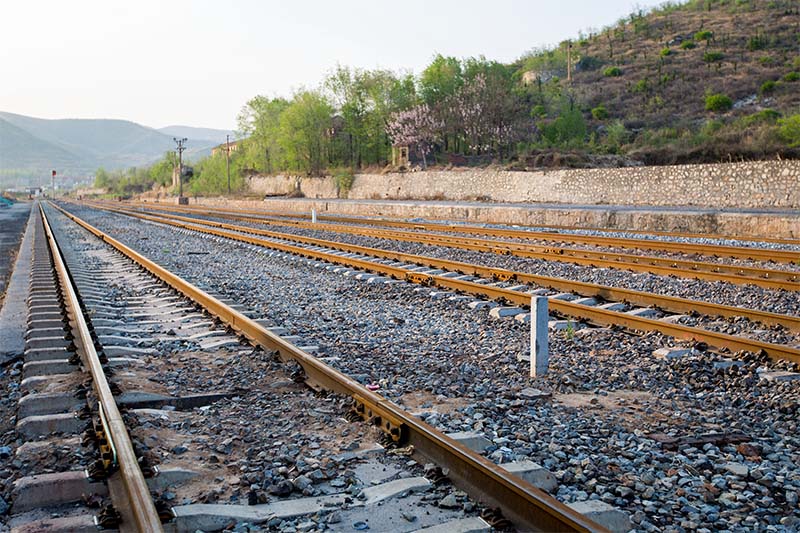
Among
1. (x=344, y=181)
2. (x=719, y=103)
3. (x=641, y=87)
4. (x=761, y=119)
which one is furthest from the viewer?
(x=641, y=87)

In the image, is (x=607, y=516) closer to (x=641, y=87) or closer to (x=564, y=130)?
(x=564, y=130)

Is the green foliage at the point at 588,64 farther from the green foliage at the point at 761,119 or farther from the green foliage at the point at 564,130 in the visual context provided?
the green foliage at the point at 761,119

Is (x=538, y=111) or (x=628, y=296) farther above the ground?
(x=538, y=111)

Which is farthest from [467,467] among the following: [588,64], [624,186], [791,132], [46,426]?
[588,64]

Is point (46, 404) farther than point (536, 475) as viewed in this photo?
Yes

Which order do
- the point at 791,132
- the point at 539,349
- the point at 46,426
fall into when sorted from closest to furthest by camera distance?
the point at 46,426 < the point at 539,349 < the point at 791,132

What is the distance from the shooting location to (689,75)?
73.0 meters

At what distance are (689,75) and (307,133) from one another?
36994 mm

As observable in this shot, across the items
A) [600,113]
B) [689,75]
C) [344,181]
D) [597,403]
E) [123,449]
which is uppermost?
[689,75]

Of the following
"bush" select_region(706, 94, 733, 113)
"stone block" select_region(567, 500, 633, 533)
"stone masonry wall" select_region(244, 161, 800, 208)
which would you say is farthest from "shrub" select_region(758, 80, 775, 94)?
"stone block" select_region(567, 500, 633, 533)

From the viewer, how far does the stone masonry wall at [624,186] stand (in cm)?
2598

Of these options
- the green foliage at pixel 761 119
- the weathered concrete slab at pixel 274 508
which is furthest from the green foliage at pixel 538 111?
the weathered concrete slab at pixel 274 508

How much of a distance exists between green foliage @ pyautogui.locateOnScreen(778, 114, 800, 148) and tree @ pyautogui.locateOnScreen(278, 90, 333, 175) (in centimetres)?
4707

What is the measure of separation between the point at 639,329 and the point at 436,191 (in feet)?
124
